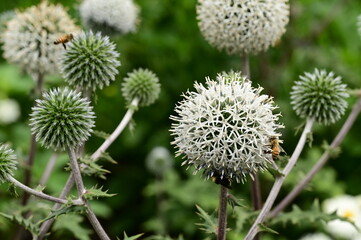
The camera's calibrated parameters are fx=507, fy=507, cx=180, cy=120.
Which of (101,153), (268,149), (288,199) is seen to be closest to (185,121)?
(268,149)

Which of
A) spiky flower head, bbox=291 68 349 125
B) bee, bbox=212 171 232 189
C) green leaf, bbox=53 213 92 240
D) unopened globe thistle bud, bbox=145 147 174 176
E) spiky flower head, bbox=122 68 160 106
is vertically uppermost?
spiky flower head, bbox=291 68 349 125

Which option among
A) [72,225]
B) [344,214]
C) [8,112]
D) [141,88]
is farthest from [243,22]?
[8,112]

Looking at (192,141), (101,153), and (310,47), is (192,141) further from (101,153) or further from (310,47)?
(310,47)

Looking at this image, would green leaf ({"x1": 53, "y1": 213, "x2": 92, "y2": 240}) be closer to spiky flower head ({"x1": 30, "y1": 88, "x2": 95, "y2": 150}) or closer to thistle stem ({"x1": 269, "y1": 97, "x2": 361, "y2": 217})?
spiky flower head ({"x1": 30, "y1": 88, "x2": 95, "y2": 150})

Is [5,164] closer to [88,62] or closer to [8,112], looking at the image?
[88,62]

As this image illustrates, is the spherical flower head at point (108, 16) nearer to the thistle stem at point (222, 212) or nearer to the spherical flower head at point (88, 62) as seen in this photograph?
the spherical flower head at point (88, 62)

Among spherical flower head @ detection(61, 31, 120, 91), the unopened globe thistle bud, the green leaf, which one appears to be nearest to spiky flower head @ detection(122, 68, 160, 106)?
A: spherical flower head @ detection(61, 31, 120, 91)
